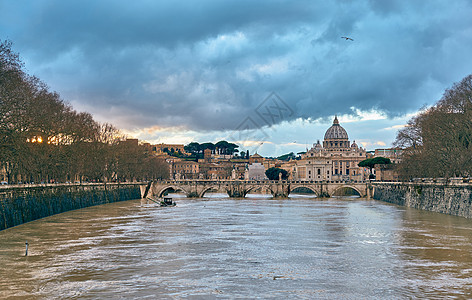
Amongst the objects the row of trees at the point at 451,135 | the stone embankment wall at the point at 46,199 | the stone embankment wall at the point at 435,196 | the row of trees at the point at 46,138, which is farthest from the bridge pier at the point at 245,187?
the row of trees at the point at 451,135

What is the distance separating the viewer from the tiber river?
25891 millimetres

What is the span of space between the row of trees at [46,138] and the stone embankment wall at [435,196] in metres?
41.6

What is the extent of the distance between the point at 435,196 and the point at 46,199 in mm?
43738

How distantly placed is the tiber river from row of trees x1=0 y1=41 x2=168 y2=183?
7.44 m

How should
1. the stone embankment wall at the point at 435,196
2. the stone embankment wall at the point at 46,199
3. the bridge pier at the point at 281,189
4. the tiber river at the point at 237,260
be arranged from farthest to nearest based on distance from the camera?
the bridge pier at the point at 281,189 < the stone embankment wall at the point at 435,196 < the stone embankment wall at the point at 46,199 < the tiber river at the point at 237,260

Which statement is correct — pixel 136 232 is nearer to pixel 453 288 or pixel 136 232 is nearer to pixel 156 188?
pixel 453 288

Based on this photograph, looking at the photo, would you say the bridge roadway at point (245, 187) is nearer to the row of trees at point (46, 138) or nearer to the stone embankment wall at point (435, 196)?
the row of trees at point (46, 138)

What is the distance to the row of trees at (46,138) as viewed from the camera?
4741 cm

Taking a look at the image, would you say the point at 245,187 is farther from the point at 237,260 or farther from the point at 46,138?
the point at 237,260

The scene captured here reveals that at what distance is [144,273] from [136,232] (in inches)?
718

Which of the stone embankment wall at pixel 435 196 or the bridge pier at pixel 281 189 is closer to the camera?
the stone embankment wall at pixel 435 196

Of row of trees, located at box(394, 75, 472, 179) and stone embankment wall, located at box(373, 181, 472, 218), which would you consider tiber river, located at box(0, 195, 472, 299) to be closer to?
stone embankment wall, located at box(373, 181, 472, 218)

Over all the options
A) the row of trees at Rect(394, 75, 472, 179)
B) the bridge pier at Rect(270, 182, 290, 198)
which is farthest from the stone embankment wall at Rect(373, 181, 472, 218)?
the bridge pier at Rect(270, 182, 290, 198)

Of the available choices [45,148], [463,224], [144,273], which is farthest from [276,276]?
[45,148]
